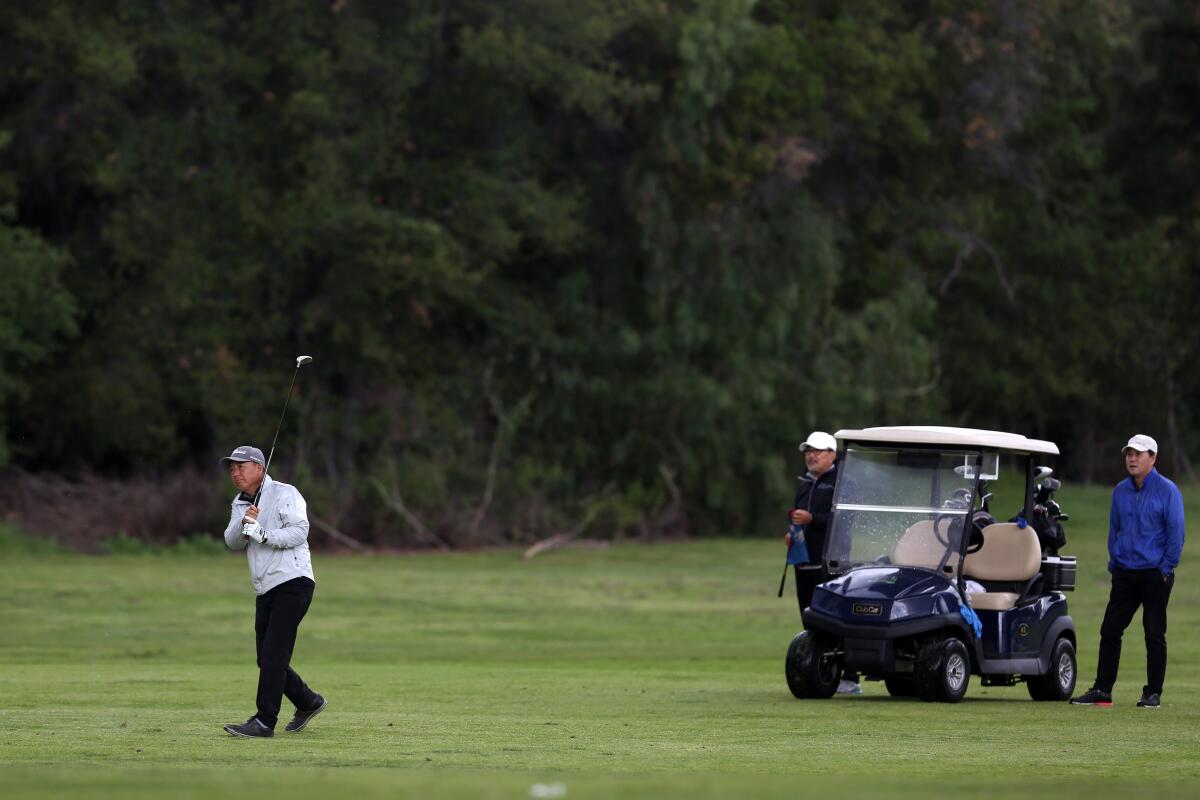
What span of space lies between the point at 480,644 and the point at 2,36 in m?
22.9

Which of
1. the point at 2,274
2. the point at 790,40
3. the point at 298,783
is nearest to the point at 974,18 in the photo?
the point at 790,40

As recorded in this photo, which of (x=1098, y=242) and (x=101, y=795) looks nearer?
(x=101, y=795)

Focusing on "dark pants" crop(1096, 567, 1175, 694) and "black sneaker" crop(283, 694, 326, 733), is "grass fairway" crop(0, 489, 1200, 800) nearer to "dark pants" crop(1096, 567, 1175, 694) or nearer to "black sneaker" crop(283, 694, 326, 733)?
"black sneaker" crop(283, 694, 326, 733)

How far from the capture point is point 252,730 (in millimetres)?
13391

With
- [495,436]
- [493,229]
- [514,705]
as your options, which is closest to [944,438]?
[514,705]

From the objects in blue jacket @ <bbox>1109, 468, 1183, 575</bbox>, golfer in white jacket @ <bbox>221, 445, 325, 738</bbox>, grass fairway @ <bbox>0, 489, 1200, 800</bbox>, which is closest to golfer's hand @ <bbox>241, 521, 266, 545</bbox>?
golfer in white jacket @ <bbox>221, 445, 325, 738</bbox>

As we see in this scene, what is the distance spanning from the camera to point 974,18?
4800cm

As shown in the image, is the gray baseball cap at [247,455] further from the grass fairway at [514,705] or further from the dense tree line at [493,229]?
the dense tree line at [493,229]

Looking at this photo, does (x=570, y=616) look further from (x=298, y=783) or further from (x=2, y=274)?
(x=298, y=783)

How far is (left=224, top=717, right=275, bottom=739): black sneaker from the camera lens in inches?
527

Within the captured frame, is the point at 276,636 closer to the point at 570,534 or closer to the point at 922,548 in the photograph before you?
the point at 922,548

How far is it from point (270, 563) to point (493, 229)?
30.0 meters

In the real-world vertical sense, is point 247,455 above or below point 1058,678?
above

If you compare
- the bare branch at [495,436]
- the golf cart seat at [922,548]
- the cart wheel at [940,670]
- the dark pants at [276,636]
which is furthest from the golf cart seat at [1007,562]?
the bare branch at [495,436]
